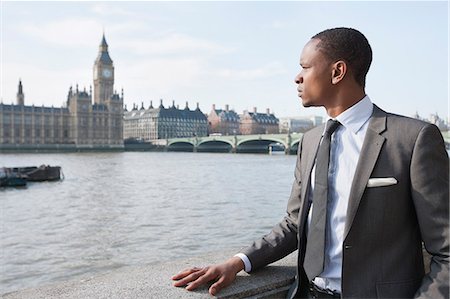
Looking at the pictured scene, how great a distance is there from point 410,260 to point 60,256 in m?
7.21

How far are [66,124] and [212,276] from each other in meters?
78.7

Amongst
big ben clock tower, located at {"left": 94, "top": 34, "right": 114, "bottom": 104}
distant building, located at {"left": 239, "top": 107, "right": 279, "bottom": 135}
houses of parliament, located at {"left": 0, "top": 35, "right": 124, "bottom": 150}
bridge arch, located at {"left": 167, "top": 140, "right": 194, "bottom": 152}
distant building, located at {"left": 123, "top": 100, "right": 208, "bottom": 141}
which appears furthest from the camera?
distant building, located at {"left": 239, "top": 107, "right": 279, "bottom": 135}

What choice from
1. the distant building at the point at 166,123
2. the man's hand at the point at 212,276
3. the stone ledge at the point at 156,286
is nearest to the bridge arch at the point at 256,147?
the distant building at the point at 166,123

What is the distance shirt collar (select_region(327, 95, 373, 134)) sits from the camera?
1.28m

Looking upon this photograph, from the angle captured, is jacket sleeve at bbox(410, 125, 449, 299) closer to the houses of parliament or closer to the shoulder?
the shoulder

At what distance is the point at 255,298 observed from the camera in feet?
4.89

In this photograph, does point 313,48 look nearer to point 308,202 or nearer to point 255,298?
Result: point 308,202

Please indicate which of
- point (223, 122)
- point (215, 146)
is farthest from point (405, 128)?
point (223, 122)

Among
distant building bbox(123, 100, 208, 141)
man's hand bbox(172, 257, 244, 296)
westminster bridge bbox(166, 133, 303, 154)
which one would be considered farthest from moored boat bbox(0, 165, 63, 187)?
distant building bbox(123, 100, 208, 141)

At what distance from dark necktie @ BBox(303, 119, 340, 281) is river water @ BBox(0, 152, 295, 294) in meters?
1.90

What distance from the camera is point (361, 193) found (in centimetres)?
116

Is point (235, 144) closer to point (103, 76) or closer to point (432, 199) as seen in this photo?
point (103, 76)

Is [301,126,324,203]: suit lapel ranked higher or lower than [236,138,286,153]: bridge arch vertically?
higher

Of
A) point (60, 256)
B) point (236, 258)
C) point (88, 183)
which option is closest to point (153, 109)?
point (88, 183)
